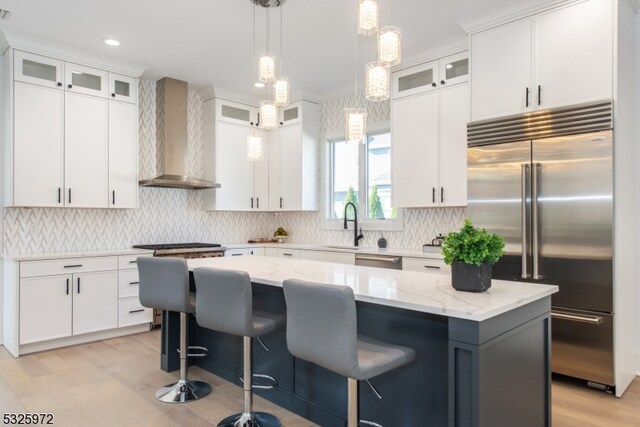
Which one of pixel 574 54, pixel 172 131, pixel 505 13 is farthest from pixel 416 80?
pixel 172 131

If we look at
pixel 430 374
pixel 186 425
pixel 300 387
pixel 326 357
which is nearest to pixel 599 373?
pixel 430 374

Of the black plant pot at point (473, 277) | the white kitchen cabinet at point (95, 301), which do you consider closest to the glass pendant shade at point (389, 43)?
the black plant pot at point (473, 277)

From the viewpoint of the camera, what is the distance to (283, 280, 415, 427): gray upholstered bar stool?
166 centimetres

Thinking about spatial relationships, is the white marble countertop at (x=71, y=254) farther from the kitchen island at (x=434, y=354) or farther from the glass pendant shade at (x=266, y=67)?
the glass pendant shade at (x=266, y=67)

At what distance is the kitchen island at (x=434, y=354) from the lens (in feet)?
5.33

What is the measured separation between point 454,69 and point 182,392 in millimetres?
3696

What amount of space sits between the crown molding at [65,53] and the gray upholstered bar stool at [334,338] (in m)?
3.77

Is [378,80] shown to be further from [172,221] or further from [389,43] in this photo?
[172,221]

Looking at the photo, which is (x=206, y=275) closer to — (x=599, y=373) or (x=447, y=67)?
(x=599, y=373)

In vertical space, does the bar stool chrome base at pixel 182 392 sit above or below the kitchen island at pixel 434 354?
below

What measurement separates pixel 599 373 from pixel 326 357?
2.37 meters

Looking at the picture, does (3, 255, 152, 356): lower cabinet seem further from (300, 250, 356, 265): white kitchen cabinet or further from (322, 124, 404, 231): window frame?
(322, 124, 404, 231): window frame

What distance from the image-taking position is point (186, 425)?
2.48m

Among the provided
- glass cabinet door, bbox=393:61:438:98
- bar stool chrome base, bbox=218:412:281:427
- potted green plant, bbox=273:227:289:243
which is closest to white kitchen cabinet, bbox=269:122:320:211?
potted green plant, bbox=273:227:289:243
